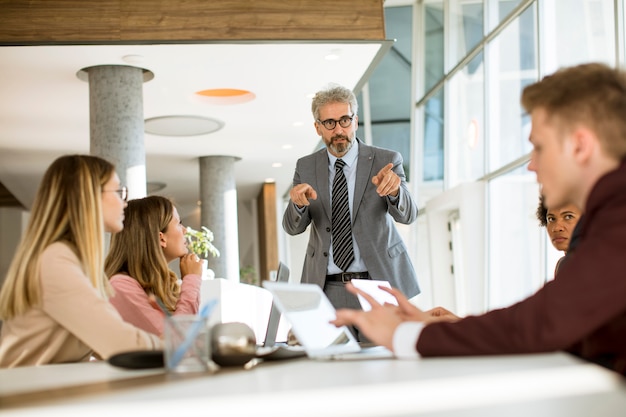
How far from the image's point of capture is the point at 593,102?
1479mm

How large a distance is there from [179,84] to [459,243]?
515 cm

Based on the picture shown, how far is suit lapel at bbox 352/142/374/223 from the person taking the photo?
365 centimetres

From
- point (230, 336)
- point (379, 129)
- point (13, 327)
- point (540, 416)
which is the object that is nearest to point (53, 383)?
point (230, 336)

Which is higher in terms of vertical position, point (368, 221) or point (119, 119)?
point (119, 119)

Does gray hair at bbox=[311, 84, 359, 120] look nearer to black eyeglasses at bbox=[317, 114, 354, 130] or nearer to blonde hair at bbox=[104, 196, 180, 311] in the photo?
black eyeglasses at bbox=[317, 114, 354, 130]

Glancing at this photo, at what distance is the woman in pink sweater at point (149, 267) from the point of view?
9.00ft

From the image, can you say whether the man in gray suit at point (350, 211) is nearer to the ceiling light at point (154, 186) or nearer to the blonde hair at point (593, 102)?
the blonde hair at point (593, 102)

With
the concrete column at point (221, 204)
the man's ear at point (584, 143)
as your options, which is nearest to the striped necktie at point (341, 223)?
the man's ear at point (584, 143)

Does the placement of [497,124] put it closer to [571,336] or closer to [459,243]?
[459,243]

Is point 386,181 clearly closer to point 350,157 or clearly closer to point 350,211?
point 350,211

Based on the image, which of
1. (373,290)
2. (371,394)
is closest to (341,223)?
(373,290)

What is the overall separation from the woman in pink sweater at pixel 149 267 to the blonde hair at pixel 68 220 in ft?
1.76

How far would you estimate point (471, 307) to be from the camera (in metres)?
10.4

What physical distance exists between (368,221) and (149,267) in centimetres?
108
